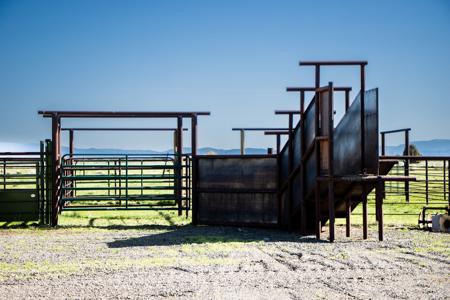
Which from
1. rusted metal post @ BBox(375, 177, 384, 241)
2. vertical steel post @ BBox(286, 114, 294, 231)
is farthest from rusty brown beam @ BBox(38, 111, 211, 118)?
rusted metal post @ BBox(375, 177, 384, 241)

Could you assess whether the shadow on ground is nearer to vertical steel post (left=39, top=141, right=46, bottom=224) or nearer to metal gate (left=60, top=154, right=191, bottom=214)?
metal gate (left=60, top=154, right=191, bottom=214)

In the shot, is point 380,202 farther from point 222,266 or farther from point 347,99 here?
point 222,266

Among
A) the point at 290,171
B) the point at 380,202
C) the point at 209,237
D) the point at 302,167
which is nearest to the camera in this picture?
the point at 380,202

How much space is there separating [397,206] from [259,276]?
1215cm

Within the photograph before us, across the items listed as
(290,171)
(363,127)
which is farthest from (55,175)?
(363,127)

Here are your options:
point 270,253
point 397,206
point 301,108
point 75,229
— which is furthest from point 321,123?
point 397,206

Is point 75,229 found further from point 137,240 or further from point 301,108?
point 301,108

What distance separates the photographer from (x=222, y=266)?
8273 millimetres

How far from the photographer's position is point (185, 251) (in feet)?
31.6

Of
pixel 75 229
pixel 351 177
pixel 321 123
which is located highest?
pixel 321 123

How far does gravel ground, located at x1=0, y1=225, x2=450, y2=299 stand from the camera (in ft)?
A: 22.3

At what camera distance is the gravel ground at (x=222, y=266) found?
6809mm

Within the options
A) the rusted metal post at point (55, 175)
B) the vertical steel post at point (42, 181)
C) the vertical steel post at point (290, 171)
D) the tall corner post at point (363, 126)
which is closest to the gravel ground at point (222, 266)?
the vertical steel post at point (290, 171)

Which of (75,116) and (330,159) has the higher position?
(75,116)
